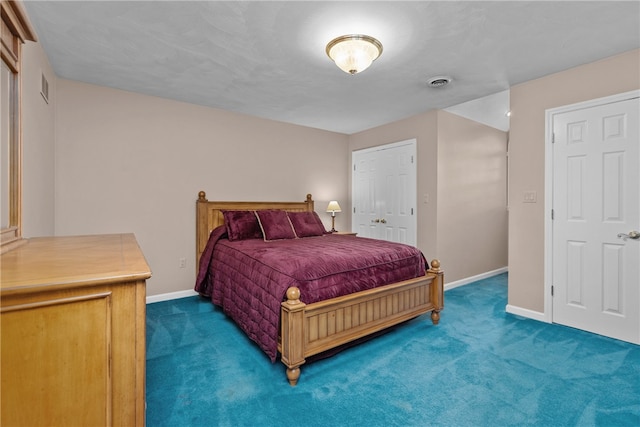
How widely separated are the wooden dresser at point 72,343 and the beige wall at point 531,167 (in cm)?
344

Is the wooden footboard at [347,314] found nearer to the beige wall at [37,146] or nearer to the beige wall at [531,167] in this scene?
the beige wall at [531,167]

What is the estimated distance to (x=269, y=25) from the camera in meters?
2.11

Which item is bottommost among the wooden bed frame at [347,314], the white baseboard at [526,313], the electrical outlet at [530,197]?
the white baseboard at [526,313]

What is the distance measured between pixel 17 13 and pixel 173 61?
1.31 meters

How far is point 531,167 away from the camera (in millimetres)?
3096

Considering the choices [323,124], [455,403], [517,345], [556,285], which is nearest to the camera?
[455,403]

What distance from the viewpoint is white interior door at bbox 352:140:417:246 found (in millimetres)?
4293

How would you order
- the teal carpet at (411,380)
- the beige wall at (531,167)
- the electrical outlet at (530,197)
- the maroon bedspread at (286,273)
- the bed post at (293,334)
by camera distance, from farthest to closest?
the electrical outlet at (530,197) < the beige wall at (531,167) < the maroon bedspread at (286,273) < the bed post at (293,334) < the teal carpet at (411,380)

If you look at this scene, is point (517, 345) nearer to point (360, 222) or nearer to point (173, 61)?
point (360, 222)

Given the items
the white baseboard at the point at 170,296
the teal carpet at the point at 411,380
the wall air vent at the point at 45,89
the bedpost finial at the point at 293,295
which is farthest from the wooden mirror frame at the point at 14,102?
the white baseboard at the point at 170,296

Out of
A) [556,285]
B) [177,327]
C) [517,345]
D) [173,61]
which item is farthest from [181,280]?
[556,285]

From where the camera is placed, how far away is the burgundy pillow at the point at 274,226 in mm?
3542

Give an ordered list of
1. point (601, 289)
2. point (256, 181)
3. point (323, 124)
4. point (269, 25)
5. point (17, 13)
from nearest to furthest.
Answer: point (17, 13), point (269, 25), point (601, 289), point (256, 181), point (323, 124)

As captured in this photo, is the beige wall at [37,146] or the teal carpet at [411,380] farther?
the beige wall at [37,146]
